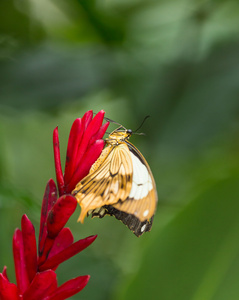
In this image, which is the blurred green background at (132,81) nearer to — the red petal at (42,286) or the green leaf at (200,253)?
the green leaf at (200,253)

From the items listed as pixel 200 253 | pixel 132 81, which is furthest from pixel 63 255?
pixel 132 81

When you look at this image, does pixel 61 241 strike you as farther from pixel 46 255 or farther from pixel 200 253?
pixel 200 253

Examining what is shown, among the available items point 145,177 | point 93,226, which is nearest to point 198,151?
point 93,226

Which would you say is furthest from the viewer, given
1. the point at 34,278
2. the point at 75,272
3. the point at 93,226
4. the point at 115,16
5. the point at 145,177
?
the point at 93,226

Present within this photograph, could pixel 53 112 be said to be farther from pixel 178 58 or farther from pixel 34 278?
pixel 34 278

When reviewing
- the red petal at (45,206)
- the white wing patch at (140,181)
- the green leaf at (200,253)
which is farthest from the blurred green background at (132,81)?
the red petal at (45,206)

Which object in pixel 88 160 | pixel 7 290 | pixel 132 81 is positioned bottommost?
pixel 7 290

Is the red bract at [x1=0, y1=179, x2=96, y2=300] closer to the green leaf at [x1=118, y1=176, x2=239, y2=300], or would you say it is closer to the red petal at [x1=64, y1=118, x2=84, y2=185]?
the red petal at [x1=64, y1=118, x2=84, y2=185]
